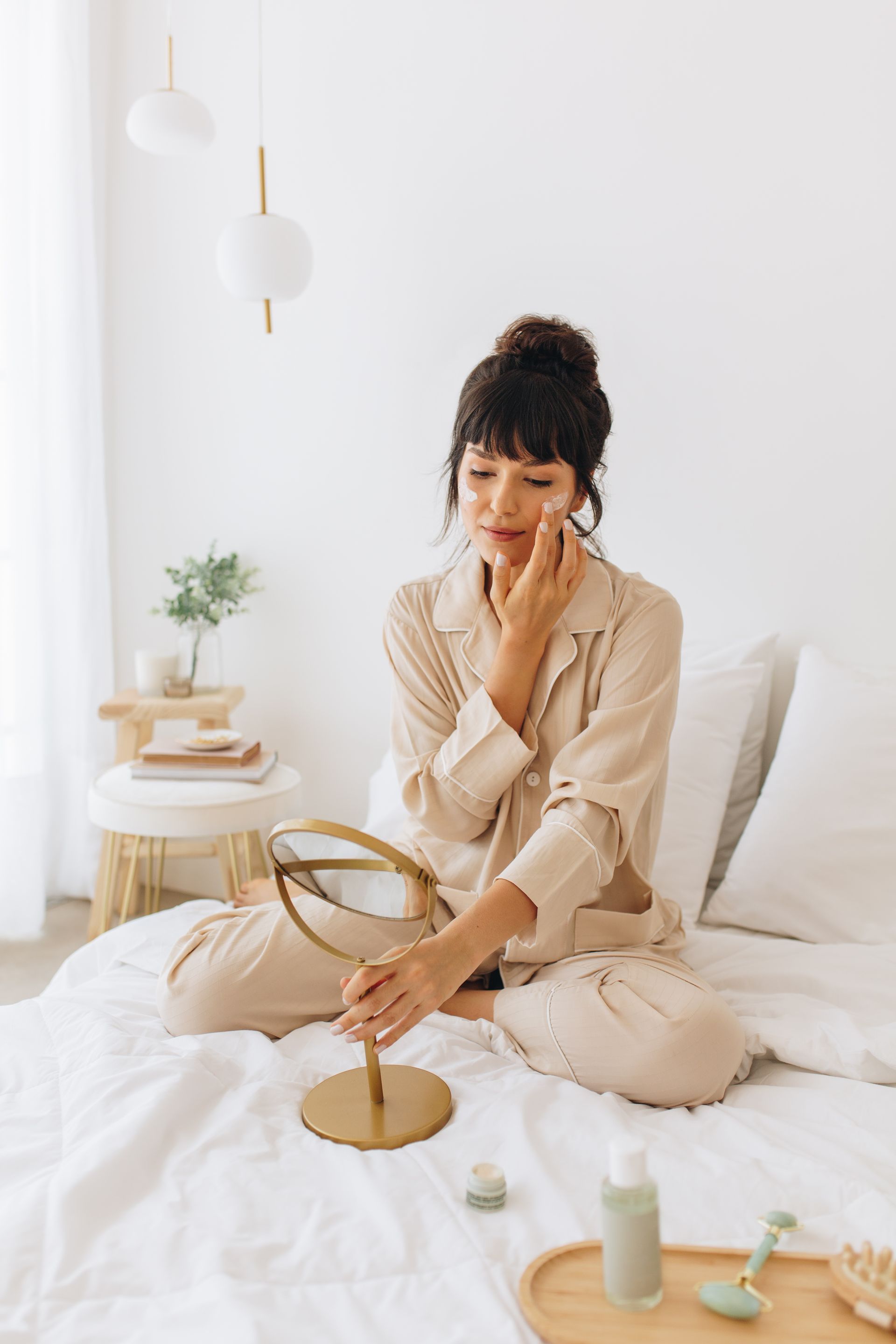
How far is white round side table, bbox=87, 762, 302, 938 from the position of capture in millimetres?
2258

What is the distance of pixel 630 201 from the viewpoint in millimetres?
2244

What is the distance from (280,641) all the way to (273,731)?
0.82ft

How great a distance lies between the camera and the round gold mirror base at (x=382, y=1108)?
1.15 metres

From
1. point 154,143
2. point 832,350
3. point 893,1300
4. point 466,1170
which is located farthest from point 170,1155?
point 154,143

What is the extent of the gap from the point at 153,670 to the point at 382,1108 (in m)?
1.70

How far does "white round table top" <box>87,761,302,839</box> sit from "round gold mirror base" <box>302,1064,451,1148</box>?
3.42 ft

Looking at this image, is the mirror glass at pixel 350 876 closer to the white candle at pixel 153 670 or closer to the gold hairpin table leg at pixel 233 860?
the gold hairpin table leg at pixel 233 860

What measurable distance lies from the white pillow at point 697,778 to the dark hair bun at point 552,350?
2.29 ft

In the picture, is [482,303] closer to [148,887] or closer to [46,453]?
[46,453]

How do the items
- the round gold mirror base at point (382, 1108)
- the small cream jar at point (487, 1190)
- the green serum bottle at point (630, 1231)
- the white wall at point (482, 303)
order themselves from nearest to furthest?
1. the green serum bottle at point (630, 1231)
2. the small cream jar at point (487, 1190)
3. the round gold mirror base at point (382, 1108)
4. the white wall at point (482, 303)

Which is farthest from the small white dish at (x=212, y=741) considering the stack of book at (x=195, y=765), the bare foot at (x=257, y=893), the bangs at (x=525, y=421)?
the bangs at (x=525, y=421)

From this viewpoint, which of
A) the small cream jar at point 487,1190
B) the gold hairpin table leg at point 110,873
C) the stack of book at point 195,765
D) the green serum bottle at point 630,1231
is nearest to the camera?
the green serum bottle at point 630,1231

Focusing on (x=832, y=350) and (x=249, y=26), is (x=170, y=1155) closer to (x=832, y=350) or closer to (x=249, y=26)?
(x=832, y=350)

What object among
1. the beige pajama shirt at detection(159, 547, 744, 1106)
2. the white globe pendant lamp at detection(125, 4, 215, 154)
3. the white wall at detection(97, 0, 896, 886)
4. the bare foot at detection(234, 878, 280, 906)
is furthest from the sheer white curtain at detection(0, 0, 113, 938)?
the beige pajama shirt at detection(159, 547, 744, 1106)
